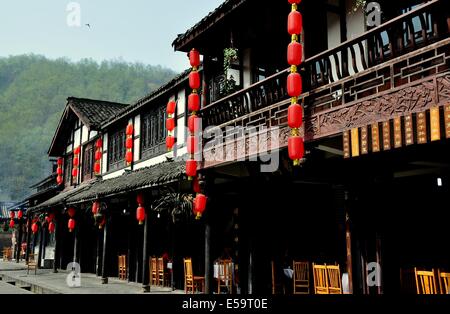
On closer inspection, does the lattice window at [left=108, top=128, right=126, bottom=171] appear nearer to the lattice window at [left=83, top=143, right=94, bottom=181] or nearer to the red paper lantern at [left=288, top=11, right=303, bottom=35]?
the lattice window at [left=83, top=143, right=94, bottom=181]

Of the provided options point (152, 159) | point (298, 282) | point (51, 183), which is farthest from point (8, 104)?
point (298, 282)

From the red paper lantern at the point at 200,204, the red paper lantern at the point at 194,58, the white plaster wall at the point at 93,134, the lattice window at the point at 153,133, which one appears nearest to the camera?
the red paper lantern at the point at 200,204

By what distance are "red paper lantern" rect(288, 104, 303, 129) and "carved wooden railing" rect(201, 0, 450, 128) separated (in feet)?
1.40

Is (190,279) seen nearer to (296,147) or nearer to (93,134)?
(296,147)

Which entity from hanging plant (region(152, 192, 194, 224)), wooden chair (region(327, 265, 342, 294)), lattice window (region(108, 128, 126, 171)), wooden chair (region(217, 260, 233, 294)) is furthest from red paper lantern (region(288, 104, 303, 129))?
lattice window (region(108, 128, 126, 171))

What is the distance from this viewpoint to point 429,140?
19.7 ft

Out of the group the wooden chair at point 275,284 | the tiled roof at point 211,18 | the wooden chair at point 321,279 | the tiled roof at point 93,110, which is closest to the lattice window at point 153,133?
the tiled roof at point 93,110

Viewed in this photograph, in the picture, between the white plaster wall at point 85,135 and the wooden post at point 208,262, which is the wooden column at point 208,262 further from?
the white plaster wall at point 85,135

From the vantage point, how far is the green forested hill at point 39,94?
96.4 m

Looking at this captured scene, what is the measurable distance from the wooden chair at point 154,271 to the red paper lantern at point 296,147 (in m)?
10.3

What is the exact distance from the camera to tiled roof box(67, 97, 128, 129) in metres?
22.7

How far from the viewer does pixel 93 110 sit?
80.3ft

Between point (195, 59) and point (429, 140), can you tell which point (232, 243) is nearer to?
point (195, 59)

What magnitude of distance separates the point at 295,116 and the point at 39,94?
11332 cm
